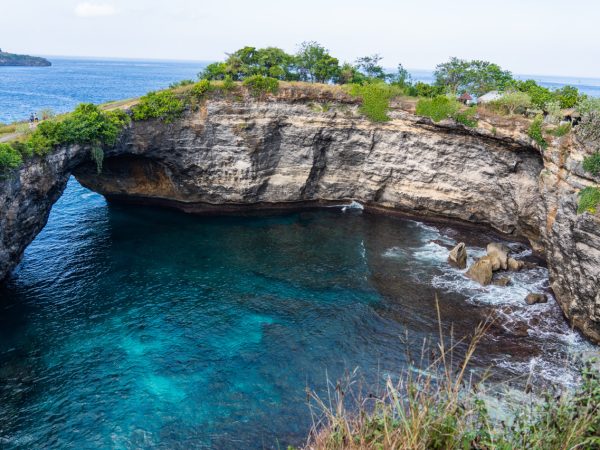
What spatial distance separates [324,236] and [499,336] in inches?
654

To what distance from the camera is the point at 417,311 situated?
1098 inches

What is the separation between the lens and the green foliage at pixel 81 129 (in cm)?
2906

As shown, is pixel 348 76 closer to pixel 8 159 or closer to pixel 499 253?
pixel 499 253

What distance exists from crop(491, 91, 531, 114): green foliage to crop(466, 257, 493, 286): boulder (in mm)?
12920

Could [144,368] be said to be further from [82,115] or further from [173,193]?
[173,193]

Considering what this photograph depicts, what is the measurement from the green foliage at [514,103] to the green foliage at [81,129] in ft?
101

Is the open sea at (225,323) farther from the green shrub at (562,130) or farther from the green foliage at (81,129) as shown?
the green shrub at (562,130)

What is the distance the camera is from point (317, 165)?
42.1 m

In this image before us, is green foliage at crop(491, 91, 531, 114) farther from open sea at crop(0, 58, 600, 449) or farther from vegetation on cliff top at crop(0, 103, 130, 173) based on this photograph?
vegetation on cliff top at crop(0, 103, 130, 173)

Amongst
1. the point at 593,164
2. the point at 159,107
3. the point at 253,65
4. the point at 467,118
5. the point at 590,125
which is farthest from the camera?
the point at 253,65

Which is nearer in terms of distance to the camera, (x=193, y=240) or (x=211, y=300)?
(x=211, y=300)

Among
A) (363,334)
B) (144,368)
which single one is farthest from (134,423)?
(363,334)

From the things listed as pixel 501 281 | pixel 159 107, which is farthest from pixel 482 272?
pixel 159 107

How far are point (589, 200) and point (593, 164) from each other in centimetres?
227
